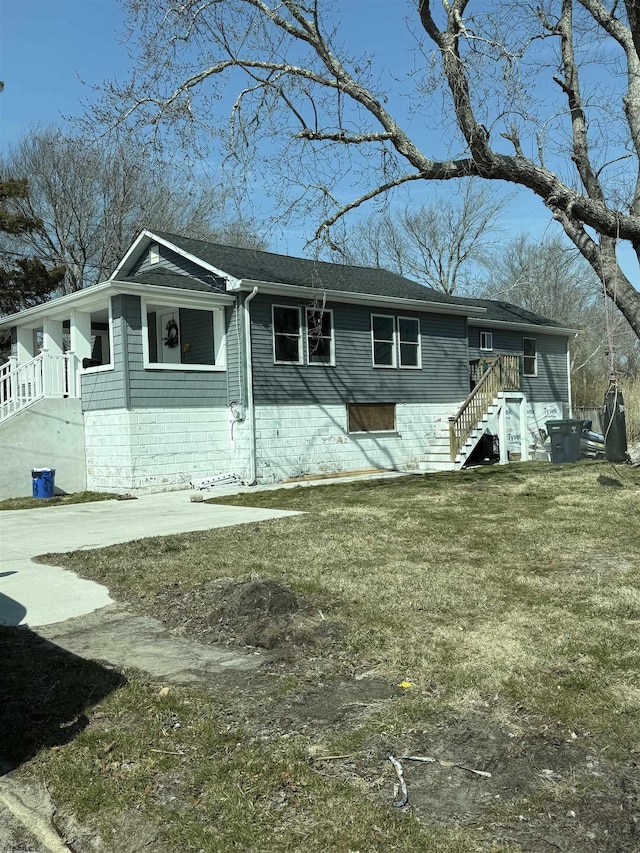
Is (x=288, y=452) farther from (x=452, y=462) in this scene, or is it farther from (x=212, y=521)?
(x=212, y=521)

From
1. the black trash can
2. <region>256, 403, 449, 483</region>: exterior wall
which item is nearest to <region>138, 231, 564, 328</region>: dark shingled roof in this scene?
<region>256, 403, 449, 483</region>: exterior wall

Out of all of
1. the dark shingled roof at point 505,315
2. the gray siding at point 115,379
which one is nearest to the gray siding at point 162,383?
the gray siding at point 115,379

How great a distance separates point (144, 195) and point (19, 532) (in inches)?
866

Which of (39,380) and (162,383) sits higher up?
(39,380)

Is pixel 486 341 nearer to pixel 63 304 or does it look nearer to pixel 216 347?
pixel 216 347

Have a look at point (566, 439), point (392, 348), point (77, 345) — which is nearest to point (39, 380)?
point (77, 345)

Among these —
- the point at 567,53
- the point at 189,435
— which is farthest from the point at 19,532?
the point at 567,53

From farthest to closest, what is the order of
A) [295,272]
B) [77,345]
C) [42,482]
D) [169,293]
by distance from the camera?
[295,272] → [77,345] → [169,293] → [42,482]

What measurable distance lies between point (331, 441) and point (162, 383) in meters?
4.48

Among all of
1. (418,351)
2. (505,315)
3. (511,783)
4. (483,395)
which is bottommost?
(511,783)

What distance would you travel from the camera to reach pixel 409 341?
19188 millimetres

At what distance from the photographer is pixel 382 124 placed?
10352 mm

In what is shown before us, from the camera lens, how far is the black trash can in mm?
18516

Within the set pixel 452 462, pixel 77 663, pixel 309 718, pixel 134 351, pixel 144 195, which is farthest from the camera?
pixel 144 195
